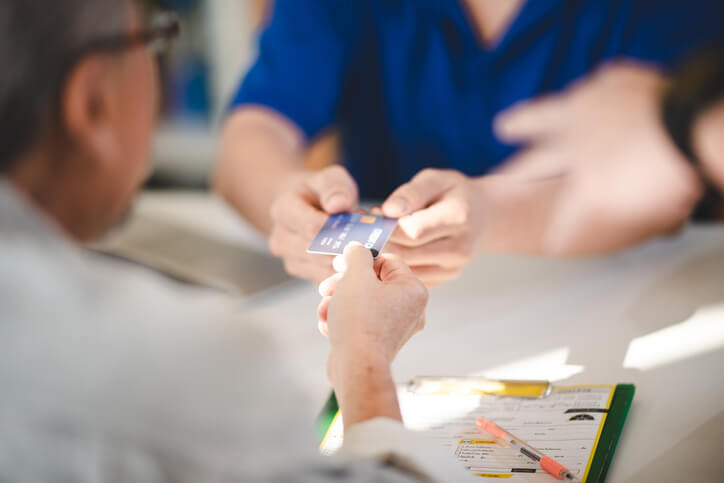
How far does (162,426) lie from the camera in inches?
10.7

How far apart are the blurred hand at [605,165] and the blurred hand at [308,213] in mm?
249

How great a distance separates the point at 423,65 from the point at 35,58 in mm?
577

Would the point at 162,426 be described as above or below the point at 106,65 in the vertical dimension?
below

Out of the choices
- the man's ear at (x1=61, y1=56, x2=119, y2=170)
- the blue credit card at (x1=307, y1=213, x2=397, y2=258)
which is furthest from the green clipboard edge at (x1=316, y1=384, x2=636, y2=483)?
the man's ear at (x1=61, y1=56, x2=119, y2=170)

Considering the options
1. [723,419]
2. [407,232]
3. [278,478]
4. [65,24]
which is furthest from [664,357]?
[65,24]

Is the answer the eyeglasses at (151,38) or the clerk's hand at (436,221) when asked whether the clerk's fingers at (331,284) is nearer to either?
the clerk's hand at (436,221)

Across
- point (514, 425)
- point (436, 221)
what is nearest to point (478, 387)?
point (514, 425)

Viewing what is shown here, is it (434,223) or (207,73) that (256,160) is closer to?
(434,223)

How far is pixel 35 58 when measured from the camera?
337 millimetres

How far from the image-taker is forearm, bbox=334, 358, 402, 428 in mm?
387

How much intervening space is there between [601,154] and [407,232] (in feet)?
1.03

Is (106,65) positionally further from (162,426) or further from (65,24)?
(162,426)

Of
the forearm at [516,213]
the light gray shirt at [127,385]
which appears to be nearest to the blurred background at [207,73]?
the forearm at [516,213]

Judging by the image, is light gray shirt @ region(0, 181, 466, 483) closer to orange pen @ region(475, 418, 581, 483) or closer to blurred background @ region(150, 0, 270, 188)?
orange pen @ region(475, 418, 581, 483)
